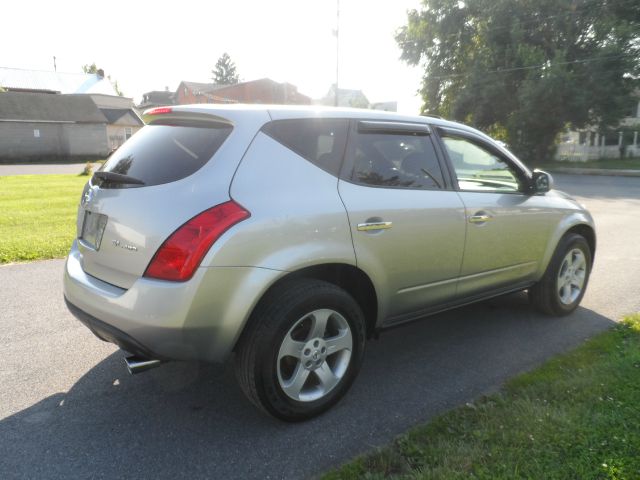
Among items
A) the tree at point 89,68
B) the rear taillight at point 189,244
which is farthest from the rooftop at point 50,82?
the rear taillight at point 189,244

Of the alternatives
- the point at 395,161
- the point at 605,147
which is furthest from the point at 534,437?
the point at 605,147

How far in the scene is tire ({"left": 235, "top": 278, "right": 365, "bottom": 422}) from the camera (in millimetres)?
2668

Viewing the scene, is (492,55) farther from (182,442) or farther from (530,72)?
(182,442)

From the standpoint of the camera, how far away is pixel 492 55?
30.0 m

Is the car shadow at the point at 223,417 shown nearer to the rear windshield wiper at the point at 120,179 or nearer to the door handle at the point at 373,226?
the door handle at the point at 373,226

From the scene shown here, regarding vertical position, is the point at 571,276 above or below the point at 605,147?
below

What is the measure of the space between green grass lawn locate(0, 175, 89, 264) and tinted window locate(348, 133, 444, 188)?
5.37 meters

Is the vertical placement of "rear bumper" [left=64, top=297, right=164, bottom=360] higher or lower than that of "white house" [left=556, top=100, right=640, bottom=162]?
lower

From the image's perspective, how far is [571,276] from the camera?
15.6 feet

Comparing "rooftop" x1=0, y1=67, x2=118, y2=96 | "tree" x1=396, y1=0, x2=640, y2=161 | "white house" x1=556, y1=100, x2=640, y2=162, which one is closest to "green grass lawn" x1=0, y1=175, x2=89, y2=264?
"tree" x1=396, y1=0, x2=640, y2=161

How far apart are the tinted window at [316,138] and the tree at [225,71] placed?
112637 millimetres

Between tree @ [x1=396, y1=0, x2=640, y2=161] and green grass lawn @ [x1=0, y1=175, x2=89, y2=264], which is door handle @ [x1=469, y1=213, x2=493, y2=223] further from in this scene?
tree @ [x1=396, y1=0, x2=640, y2=161]

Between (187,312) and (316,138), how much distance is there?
1.27 m

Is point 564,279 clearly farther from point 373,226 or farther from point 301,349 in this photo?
point 301,349
